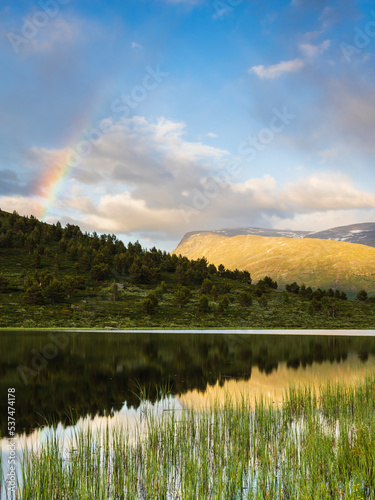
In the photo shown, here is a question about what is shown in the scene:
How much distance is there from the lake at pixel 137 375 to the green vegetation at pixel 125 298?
53.7 meters

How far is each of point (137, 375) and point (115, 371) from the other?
2559 millimetres

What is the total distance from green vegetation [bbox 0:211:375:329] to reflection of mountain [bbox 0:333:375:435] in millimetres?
51927

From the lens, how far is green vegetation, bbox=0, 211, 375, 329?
108m

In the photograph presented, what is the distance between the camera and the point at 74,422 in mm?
18047

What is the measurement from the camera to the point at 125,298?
442 ft

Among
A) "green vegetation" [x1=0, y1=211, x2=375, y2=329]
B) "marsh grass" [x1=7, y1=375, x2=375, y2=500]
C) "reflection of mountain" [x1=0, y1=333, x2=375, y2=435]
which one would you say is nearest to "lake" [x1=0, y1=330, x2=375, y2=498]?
"reflection of mountain" [x1=0, y1=333, x2=375, y2=435]

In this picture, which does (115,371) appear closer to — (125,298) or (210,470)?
(210,470)

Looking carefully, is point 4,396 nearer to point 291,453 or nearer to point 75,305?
point 291,453

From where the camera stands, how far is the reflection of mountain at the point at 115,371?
21781 mm

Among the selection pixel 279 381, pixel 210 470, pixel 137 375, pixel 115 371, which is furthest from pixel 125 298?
pixel 210 470

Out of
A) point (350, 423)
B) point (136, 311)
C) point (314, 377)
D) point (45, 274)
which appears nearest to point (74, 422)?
point (350, 423)

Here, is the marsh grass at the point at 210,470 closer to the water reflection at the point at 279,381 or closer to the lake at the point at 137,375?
the lake at the point at 137,375

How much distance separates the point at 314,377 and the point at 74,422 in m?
20.2

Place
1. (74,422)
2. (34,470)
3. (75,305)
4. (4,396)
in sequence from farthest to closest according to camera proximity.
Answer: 1. (75,305)
2. (4,396)
3. (74,422)
4. (34,470)
